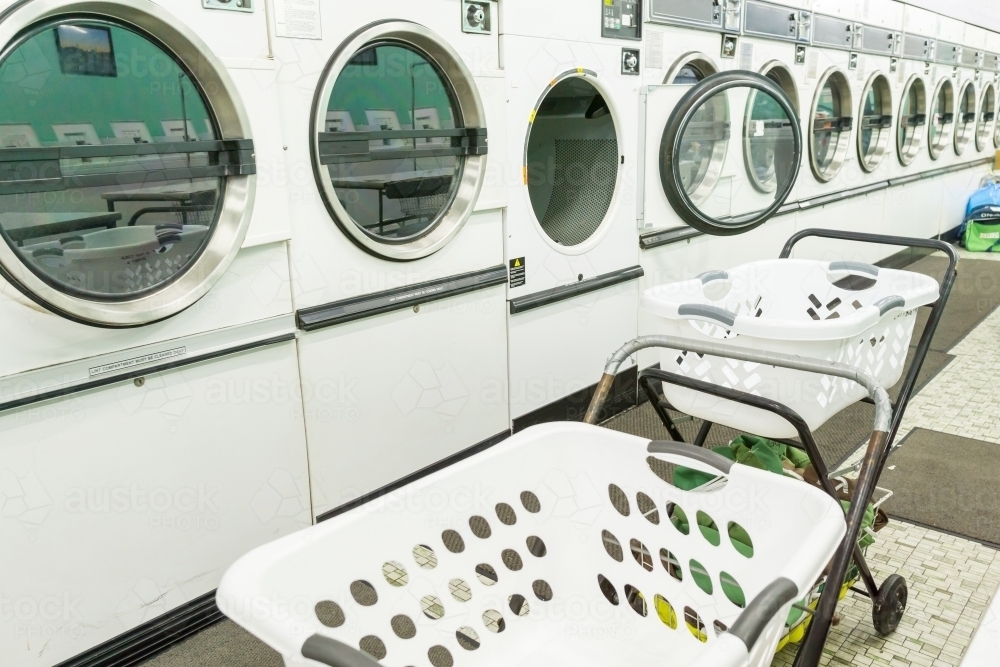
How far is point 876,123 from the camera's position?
602cm

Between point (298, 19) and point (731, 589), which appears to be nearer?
point (731, 589)

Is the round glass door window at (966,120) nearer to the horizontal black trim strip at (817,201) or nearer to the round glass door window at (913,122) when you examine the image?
the horizontal black trim strip at (817,201)

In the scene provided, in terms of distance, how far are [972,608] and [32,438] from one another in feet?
8.11

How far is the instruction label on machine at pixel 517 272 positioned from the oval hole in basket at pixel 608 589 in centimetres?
150

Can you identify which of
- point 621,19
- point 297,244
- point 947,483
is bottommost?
point 947,483

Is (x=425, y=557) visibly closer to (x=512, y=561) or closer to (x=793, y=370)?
(x=512, y=561)

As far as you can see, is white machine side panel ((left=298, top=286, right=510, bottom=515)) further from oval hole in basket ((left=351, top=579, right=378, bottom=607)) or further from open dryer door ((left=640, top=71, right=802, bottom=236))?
open dryer door ((left=640, top=71, right=802, bottom=236))

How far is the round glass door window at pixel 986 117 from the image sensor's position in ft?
26.5

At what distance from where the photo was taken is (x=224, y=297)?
209 centimetres

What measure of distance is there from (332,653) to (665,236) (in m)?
3.10

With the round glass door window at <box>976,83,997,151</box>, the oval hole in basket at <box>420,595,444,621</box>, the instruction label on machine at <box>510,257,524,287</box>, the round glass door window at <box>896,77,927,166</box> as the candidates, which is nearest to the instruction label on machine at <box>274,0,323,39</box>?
the instruction label on machine at <box>510,257,524,287</box>

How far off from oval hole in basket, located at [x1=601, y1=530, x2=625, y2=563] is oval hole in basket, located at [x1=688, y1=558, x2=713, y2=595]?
0.49ft

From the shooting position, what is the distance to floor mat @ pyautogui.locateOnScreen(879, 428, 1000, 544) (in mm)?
2641

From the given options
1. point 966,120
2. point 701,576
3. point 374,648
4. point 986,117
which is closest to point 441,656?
point 374,648
